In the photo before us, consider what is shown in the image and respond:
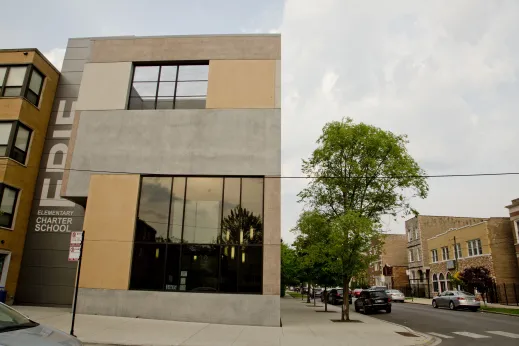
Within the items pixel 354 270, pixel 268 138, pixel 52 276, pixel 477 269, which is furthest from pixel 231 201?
pixel 477 269

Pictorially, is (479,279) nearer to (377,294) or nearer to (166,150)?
(377,294)

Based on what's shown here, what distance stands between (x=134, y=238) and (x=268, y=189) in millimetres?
6298

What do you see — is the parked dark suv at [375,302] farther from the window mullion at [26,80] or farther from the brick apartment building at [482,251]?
the window mullion at [26,80]

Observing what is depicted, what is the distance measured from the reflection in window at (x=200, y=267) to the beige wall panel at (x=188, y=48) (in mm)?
9348

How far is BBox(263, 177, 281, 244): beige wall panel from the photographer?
15.1m

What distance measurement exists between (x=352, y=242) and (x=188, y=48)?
41.7 ft

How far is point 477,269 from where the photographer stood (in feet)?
104

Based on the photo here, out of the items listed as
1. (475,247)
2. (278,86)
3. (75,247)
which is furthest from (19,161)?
(475,247)

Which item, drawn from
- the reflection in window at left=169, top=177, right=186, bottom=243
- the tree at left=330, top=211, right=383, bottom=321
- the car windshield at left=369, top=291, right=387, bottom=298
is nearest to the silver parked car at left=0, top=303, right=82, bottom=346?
the reflection in window at left=169, top=177, right=186, bottom=243

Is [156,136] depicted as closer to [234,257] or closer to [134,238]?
[134,238]

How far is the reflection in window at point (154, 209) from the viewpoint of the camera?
15.7m

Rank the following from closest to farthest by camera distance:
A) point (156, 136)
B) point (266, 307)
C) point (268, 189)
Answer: point (266, 307) < point (268, 189) < point (156, 136)

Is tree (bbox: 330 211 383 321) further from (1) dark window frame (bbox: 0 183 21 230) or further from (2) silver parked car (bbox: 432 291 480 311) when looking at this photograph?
(1) dark window frame (bbox: 0 183 21 230)

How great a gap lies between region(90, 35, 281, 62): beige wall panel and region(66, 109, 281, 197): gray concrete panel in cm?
298
